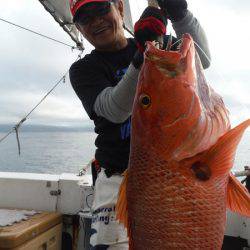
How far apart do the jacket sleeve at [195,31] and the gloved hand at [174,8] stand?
0.17 feet

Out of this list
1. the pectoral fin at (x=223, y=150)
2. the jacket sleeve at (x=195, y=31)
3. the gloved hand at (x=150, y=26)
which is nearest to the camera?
the pectoral fin at (x=223, y=150)

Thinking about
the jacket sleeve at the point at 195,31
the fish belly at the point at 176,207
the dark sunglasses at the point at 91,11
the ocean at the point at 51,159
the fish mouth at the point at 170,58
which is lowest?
the fish belly at the point at 176,207

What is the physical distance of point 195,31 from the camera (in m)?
2.58

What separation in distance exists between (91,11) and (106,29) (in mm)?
221

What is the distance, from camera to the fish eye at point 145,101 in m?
1.83

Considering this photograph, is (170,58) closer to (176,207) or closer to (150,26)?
(150,26)

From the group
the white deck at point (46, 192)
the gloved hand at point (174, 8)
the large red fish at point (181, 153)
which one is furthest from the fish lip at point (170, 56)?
the white deck at point (46, 192)

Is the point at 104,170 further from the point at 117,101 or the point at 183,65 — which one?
the point at 183,65

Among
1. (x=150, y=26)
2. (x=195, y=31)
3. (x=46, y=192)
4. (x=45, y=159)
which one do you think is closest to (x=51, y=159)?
(x=45, y=159)

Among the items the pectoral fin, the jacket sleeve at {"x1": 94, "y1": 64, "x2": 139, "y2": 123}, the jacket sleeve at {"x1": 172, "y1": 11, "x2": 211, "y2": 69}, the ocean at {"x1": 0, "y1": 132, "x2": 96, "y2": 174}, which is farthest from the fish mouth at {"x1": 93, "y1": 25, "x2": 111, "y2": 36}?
the ocean at {"x1": 0, "y1": 132, "x2": 96, "y2": 174}

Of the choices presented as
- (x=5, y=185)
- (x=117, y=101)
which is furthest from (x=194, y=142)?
(x=5, y=185)

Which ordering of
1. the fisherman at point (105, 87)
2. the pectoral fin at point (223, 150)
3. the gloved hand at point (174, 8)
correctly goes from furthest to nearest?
the fisherman at point (105, 87) < the gloved hand at point (174, 8) < the pectoral fin at point (223, 150)

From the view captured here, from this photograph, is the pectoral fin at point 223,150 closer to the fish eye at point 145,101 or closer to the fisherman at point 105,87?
the fish eye at point 145,101

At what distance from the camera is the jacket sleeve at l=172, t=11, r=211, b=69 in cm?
248
